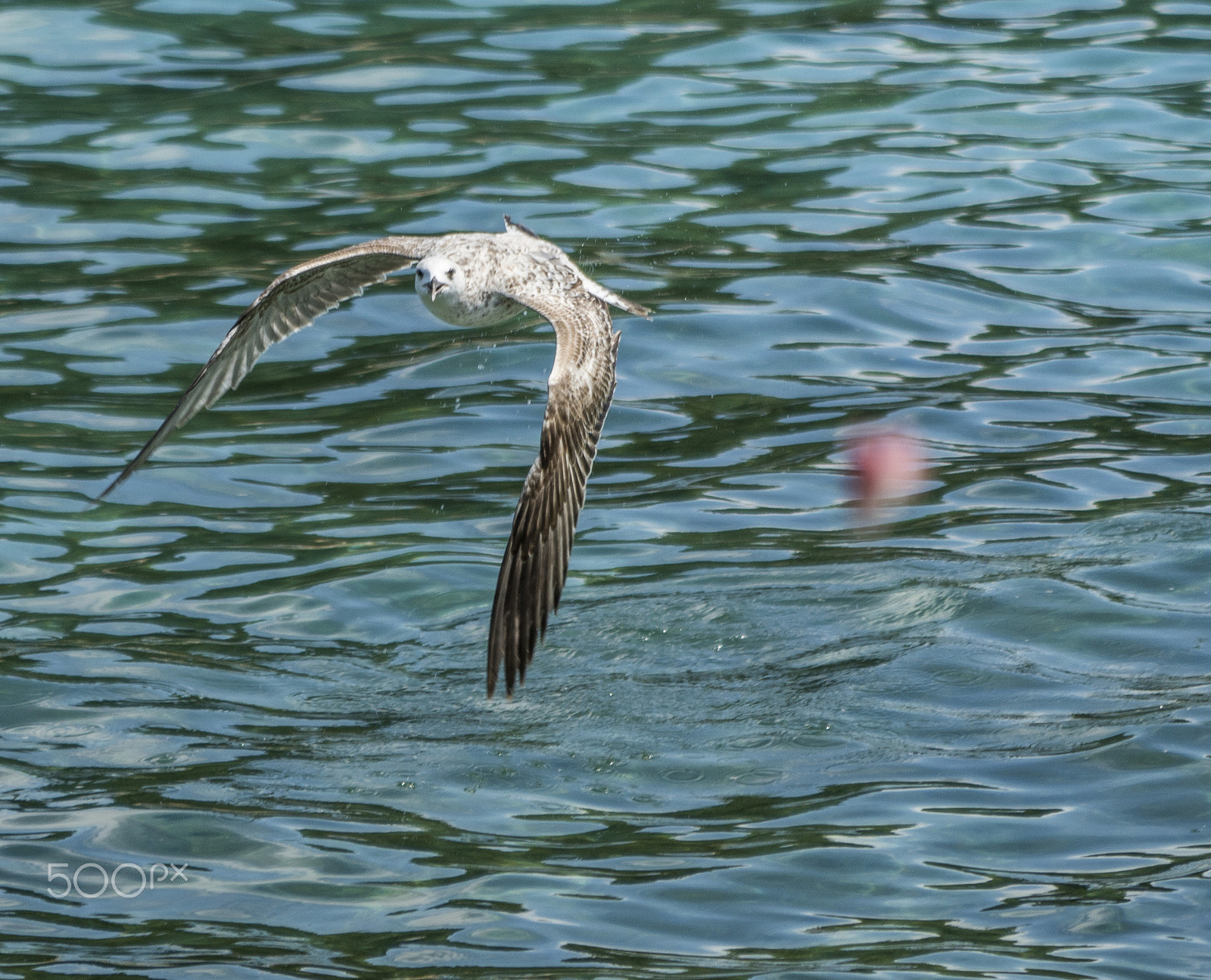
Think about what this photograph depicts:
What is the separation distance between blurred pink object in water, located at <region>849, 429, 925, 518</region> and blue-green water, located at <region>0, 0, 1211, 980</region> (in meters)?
0.14

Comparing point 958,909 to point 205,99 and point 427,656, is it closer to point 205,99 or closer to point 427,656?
point 427,656

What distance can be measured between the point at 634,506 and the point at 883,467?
125 centimetres

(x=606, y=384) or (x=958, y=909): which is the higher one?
(x=606, y=384)

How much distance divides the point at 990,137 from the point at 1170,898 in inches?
330

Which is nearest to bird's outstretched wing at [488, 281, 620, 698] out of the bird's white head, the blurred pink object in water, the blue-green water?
the blue-green water

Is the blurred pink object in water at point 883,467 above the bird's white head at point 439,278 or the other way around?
the other way around

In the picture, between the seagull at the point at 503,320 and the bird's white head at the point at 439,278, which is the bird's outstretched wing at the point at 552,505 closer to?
the seagull at the point at 503,320

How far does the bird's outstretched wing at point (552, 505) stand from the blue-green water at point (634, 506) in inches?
26.4

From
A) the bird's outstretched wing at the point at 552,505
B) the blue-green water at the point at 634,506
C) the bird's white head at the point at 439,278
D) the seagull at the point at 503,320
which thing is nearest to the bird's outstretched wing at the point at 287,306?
the seagull at the point at 503,320

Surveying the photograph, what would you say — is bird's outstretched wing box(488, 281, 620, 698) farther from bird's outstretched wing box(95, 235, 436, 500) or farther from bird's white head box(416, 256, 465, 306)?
bird's outstretched wing box(95, 235, 436, 500)

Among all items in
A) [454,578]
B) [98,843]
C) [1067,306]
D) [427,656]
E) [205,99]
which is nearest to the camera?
[98,843]

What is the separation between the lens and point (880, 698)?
683cm

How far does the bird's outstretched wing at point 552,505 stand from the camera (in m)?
5.77

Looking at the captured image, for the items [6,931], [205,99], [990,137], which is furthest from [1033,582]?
[205,99]
